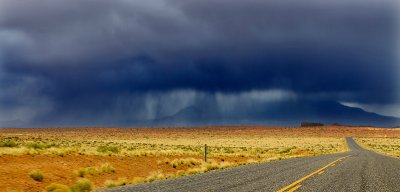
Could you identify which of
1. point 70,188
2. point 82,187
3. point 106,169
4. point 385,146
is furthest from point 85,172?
point 385,146

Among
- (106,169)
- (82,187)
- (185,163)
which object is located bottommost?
(185,163)

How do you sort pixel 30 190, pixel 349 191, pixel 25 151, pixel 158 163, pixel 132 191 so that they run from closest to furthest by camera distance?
pixel 349 191 → pixel 132 191 → pixel 30 190 → pixel 25 151 → pixel 158 163

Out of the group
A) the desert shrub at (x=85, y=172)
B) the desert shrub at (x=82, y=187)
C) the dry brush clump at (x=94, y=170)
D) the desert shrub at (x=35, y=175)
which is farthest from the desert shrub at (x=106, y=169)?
the desert shrub at (x=82, y=187)

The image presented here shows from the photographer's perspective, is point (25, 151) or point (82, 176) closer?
point (82, 176)

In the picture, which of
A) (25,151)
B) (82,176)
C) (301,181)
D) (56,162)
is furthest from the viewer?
(25,151)

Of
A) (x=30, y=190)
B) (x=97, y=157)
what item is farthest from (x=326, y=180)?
(x=97, y=157)

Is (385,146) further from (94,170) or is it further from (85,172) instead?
(85,172)

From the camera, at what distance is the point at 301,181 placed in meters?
13.9

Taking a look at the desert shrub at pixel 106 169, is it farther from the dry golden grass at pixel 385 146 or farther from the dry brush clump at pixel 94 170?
the dry golden grass at pixel 385 146

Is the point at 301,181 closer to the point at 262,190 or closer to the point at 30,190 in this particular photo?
the point at 262,190

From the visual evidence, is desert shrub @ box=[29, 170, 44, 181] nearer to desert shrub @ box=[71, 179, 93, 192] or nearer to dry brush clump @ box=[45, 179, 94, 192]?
dry brush clump @ box=[45, 179, 94, 192]

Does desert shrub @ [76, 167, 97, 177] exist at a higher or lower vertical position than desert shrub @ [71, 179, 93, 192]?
lower

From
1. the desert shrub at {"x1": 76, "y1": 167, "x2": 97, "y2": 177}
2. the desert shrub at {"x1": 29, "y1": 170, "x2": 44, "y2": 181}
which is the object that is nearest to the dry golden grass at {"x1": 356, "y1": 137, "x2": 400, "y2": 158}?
the desert shrub at {"x1": 76, "y1": 167, "x2": 97, "y2": 177}

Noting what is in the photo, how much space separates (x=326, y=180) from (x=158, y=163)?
17.3m
